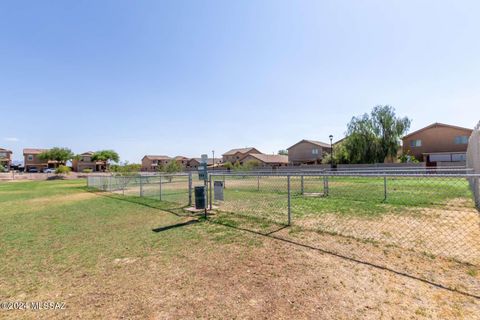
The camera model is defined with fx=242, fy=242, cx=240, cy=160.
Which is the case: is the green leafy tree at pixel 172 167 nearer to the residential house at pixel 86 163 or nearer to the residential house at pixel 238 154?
the residential house at pixel 238 154

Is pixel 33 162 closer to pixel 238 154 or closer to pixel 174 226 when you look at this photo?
pixel 238 154

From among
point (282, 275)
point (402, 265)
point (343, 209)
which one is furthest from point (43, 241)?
point (343, 209)

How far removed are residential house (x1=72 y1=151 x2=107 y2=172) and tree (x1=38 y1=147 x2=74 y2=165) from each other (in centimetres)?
540

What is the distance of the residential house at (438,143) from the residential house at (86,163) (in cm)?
8194

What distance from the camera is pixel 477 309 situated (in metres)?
2.60

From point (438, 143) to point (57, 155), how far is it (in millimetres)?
87409

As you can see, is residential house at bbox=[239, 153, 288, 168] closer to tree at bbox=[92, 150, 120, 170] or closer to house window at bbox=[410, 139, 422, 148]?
house window at bbox=[410, 139, 422, 148]

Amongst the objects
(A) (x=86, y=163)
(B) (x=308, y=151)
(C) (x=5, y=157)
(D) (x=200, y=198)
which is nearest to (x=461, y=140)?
(B) (x=308, y=151)

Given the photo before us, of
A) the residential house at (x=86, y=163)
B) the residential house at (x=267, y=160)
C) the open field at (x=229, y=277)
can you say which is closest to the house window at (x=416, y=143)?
the residential house at (x=267, y=160)

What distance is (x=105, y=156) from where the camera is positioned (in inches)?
2931

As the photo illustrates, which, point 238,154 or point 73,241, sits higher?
point 238,154

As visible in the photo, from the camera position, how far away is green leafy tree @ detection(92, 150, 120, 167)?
7356cm

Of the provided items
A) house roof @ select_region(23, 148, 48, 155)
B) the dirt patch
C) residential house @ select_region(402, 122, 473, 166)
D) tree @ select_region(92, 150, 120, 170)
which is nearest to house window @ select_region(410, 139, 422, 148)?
residential house @ select_region(402, 122, 473, 166)

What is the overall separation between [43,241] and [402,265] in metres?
7.36
